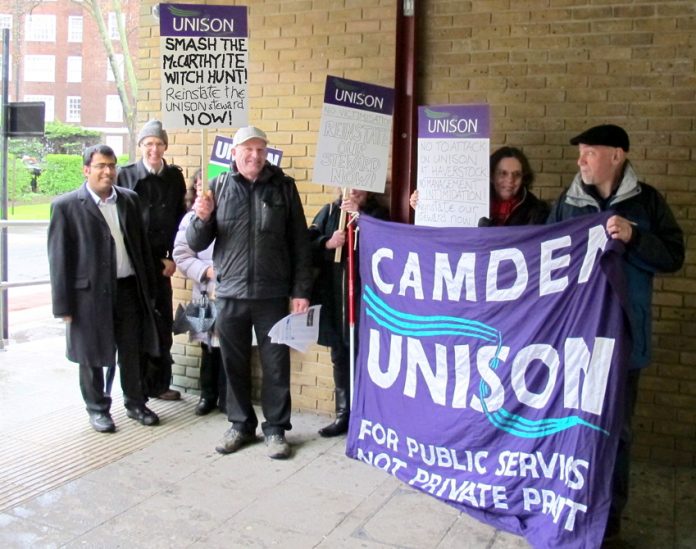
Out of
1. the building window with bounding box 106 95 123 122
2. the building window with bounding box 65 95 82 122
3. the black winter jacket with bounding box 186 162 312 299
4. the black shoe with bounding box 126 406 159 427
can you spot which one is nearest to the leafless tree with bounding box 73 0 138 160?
the black shoe with bounding box 126 406 159 427

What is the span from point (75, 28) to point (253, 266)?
4369cm

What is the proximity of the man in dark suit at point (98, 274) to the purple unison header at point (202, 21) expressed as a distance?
40.7 inches

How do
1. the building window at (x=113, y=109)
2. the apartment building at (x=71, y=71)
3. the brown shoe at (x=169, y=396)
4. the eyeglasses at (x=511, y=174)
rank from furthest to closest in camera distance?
the building window at (x=113, y=109) < the apartment building at (x=71, y=71) < the brown shoe at (x=169, y=396) < the eyeglasses at (x=511, y=174)

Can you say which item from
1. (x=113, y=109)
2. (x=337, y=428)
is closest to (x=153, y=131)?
(x=337, y=428)

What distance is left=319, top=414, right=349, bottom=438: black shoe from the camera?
539 cm

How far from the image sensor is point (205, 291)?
224 inches

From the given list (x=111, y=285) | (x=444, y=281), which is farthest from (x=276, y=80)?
(x=444, y=281)

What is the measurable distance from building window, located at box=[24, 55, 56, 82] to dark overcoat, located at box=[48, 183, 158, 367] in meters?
42.3

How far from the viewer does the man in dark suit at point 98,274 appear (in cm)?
529

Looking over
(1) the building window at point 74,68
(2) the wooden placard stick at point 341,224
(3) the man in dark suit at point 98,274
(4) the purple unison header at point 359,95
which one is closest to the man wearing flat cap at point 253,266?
(2) the wooden placard stick at point 341,224

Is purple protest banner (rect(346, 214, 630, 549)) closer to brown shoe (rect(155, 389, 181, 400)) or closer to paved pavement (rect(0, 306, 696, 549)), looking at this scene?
paved pavement (rect(0, 306, 696, 549))

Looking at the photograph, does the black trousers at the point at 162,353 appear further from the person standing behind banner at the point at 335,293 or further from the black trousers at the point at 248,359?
the person standing behind banner at the point at 335,293

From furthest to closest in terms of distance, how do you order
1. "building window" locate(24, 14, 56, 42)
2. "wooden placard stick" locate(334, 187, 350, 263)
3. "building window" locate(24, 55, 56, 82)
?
"building window" locate(24, 55, 56, 82), "building window" locate(24, 14, 56, 42), "wooden placard stick" locate(334, 187, 350, 263)

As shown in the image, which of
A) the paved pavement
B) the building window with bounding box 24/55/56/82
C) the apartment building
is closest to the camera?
the paved pavement
